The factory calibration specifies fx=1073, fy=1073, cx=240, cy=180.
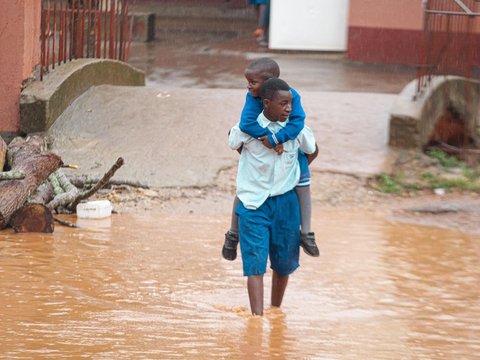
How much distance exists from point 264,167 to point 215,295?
1065 mm

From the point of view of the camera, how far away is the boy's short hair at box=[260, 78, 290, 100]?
586cm

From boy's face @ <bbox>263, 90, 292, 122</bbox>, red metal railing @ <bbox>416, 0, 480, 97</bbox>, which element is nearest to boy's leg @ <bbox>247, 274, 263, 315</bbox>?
boy's face @ <bbox>263, 90, 292, 122</bbox>

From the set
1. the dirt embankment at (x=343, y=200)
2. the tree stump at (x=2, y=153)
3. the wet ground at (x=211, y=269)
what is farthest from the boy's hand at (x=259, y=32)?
the tree stump at (x=2, y=153)

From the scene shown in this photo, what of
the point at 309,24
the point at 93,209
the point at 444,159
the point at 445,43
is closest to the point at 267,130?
the point at 93,209

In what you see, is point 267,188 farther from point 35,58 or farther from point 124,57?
point 124,57

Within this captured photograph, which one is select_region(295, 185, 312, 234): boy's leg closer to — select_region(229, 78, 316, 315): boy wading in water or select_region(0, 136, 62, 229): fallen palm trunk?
select_region(229, 78, 316, 315): boy wading in water

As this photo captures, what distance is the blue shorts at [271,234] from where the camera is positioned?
6.01 metres

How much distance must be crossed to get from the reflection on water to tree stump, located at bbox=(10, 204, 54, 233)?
0.10 metres

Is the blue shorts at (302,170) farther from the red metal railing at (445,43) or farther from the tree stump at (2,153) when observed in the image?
the red metal railing at (445,43)

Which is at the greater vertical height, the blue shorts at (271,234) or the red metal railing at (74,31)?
the red metal railing at (74,31)

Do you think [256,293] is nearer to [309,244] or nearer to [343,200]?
[309,244]

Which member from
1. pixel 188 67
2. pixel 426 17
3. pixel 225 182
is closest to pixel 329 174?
pixel 225 182

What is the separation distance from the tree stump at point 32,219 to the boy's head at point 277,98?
270cm

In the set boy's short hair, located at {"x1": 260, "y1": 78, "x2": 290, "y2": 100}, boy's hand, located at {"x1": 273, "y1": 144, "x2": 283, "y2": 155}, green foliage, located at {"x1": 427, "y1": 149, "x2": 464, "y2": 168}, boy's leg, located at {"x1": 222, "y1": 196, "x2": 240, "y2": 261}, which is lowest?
green foliage, located at {"x1": 427, "y1": 149, "x2": 464, "y2": 168}
